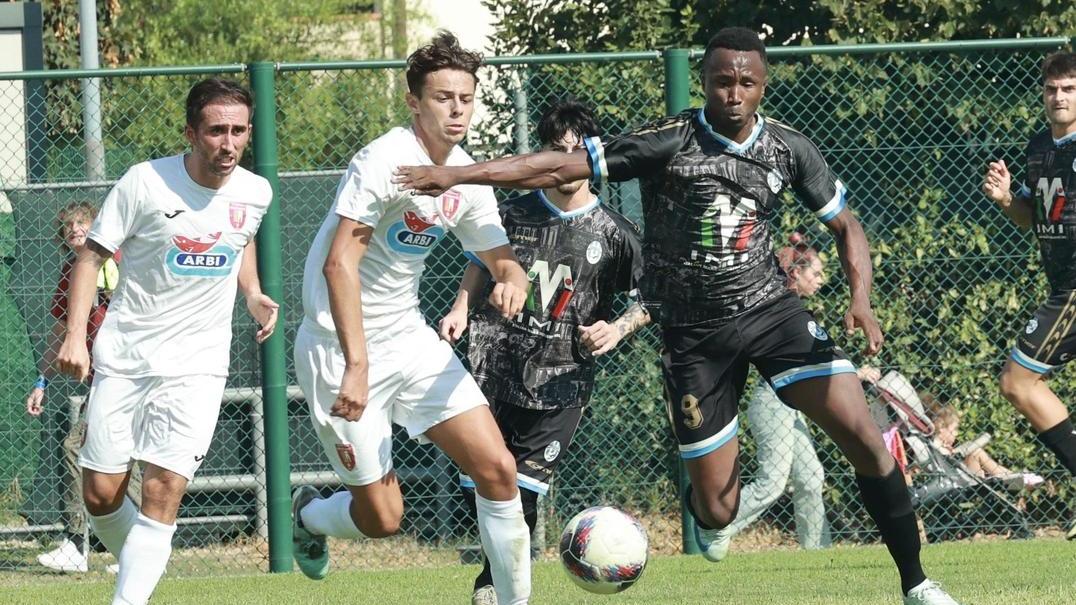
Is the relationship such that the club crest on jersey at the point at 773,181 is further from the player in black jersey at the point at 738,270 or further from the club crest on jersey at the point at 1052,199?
the club crest on jersey at the point at 1052,199

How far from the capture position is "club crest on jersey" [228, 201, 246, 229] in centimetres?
620

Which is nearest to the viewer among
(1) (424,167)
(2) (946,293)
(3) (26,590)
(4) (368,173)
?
(1) (424,167)

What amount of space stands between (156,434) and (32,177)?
3505 mm

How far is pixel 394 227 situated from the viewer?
5891 millimetres

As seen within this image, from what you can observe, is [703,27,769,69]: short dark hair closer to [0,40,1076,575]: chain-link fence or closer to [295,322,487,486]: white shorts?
[295,322,487,486]: white shorts

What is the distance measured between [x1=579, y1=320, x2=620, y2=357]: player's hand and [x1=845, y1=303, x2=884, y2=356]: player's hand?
1176mm

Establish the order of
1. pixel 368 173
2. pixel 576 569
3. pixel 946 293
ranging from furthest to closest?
pixel 946 293 → pixel 576 569 → pixel 368 173

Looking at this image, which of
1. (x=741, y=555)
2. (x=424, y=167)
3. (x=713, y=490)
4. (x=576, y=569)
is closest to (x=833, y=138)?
(x=741, y=555)

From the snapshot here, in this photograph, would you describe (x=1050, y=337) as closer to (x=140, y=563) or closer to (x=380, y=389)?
(x=380, y=389)

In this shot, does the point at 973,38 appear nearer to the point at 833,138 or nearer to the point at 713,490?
the point at 833,138

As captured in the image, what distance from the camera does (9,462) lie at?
28.7 ft

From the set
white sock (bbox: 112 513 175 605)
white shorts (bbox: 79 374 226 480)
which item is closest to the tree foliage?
white shorts (bbox: 79 374 226 480)

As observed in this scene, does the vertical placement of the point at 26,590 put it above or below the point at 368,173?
below

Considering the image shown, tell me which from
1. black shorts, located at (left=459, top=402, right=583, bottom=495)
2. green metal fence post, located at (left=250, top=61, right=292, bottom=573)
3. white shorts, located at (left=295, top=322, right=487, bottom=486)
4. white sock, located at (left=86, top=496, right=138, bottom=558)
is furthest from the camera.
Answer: green metal fence post, located at (left=250, top=61, right=292, bottom=573)
